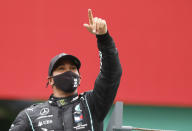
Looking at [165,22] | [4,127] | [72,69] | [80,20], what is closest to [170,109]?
[165,22]

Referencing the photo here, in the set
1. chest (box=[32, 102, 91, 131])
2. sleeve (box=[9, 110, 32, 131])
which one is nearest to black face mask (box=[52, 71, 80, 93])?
chest (box=[32, 102, 91, 131])

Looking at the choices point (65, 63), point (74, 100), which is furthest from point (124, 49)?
point (74, 100)

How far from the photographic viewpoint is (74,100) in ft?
6.74

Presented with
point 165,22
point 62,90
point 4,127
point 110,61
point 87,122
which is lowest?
point 4,127

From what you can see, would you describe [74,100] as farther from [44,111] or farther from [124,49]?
[124,49]

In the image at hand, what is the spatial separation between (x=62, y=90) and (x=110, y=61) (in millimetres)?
432

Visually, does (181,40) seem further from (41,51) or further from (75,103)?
(75,103)

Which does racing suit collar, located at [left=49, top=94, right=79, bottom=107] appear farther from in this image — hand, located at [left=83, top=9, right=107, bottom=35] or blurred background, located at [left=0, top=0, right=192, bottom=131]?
blurred background, located at [left=0, top=0, right=192, bottom=131]

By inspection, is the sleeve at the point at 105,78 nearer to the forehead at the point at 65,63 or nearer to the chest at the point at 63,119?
the chest at the point at 63,119

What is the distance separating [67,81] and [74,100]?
13 cm

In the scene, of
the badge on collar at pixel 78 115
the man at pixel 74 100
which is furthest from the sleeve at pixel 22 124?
the badge on collar at pixel 78 115

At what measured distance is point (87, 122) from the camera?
6.49 ft

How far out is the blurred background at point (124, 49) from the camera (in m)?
3.42

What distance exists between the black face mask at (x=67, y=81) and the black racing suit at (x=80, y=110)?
0.06 meters
